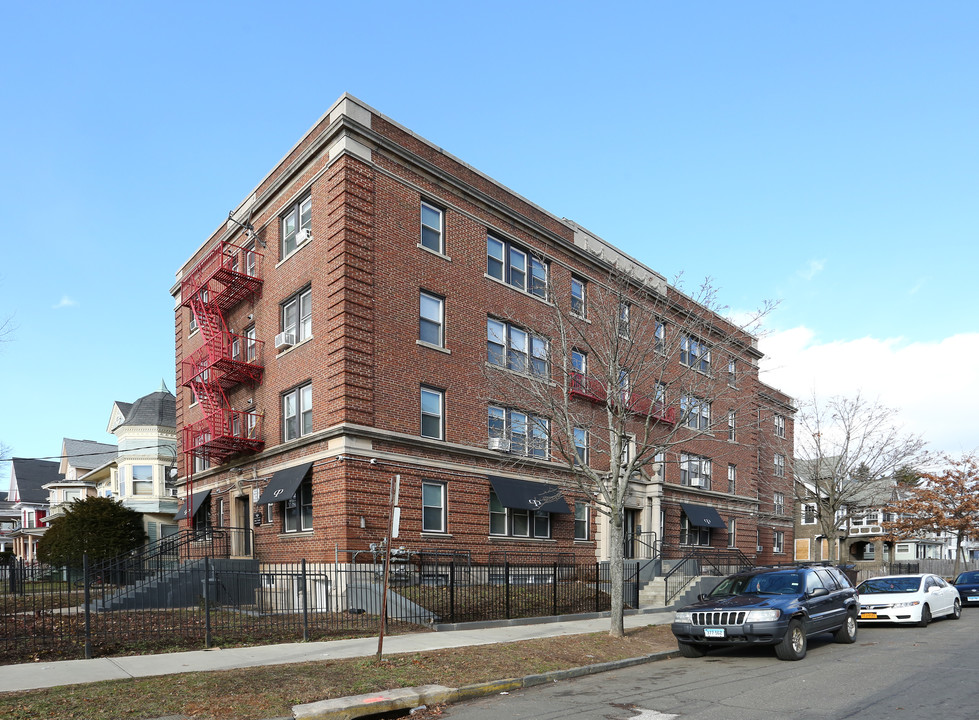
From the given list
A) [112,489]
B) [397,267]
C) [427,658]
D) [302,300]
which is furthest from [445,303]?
[112,489]

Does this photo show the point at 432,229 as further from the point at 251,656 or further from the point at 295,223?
the point at 251,656

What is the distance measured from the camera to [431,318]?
23.2m

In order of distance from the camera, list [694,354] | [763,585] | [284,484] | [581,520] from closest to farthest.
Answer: [763,585]
[284,484]
[581,520]
[694,354]

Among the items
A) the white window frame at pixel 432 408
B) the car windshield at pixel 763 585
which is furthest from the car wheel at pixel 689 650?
the white window frame at pixel 432 408

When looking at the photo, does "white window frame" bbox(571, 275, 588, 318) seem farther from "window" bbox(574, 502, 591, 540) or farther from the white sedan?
the white sedan

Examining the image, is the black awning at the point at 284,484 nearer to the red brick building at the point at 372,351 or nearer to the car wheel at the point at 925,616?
the red brick building at the point at 372,351

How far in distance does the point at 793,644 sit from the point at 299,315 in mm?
15802

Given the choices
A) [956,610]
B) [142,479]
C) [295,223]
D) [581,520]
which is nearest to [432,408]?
[295,223]

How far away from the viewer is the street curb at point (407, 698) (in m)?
9.28

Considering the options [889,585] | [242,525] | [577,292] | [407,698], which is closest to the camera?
[407,698]

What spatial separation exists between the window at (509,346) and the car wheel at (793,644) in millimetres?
11885

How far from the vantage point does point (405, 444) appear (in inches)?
843

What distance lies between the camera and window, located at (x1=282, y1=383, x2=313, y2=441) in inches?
875

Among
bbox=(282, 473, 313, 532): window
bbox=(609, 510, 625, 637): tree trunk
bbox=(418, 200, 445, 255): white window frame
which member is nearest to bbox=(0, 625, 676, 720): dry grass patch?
bbox=(609, 510, 625, 637): tree trunk
